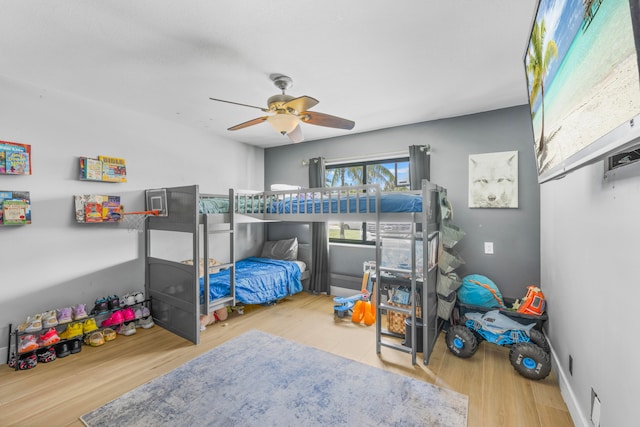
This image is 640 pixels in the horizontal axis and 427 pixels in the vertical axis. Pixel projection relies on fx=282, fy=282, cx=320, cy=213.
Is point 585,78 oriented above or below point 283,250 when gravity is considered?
above

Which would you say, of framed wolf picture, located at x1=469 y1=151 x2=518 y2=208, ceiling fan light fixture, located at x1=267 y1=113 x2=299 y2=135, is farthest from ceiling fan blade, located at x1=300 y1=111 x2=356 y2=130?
framed wolf picture, located at x1=469 y1=151 x2=518 y2=208

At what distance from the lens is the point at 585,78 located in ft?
2.91

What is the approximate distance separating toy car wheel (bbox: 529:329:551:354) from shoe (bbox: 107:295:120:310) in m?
4.27

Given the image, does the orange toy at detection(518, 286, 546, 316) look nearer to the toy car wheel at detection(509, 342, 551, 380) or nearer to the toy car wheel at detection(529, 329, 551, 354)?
the toy car wheel at detection(529, 329, 551, 354)

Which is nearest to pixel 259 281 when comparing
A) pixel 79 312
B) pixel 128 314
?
pixel 128 314

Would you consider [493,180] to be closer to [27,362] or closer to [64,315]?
[64,315]

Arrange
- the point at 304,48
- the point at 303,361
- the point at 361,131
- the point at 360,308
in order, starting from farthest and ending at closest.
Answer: the point at 361,131, the point at 360,308, the point at 303,361, the point at 304,48

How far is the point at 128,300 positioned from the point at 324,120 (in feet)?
10.1

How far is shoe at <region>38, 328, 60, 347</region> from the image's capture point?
2621mm

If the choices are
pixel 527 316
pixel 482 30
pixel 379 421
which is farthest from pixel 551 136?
pixel 527 316

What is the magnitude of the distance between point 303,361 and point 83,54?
3152 mm

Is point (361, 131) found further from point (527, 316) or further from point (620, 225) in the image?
point (620, 225)

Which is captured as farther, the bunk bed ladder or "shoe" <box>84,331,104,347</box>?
the bunk bed ladder

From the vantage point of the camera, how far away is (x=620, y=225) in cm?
130
